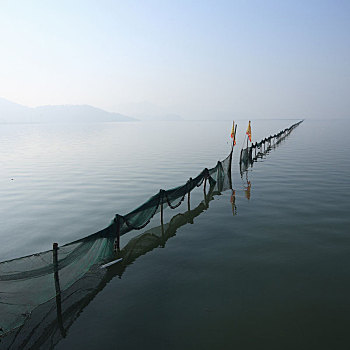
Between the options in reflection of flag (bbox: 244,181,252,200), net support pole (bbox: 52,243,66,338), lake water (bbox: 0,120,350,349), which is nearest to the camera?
lake water (bbox: 0,120,350,349)

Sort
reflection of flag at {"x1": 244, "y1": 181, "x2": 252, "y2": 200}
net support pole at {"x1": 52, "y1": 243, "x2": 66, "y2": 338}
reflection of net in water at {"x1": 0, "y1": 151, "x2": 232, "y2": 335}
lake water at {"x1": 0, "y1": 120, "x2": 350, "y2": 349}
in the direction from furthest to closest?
reflection of flag at {"x1": 244, "y1": 181, "x2": 252, "y2": 200}, net support pole at {"x1": 52, "y1": 243, "x2": 66, "y2": 338}, lake water at {"x1": 0, "y1": 120, "x2": 350, "y2": 349}, reflection of net in water at {"x1": 0, "y1": 151, "x2": 232, "y2": 335}

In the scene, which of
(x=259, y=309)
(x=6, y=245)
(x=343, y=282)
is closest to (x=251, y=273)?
(x=259, y=309)

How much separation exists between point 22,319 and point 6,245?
6662 millimetres

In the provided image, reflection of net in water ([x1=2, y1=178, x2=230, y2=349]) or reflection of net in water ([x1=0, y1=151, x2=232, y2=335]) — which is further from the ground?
reflection of net in water ([x1=0, y1=151, x2=232, y2=335])

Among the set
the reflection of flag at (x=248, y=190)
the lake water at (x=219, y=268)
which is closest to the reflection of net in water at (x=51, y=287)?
the lake water at (x=219, y=268)

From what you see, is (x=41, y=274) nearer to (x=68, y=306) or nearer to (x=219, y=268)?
(x=68, y=306)

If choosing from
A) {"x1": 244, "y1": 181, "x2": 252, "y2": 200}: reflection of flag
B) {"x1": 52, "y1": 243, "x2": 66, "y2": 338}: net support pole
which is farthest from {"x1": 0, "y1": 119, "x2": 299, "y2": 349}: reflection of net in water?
{"x1": 244, "y1": 181, "x2": 252, "y2": 200}: reflection of flag

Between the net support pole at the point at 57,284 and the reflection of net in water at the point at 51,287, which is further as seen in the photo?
the net support pole at the point at 57,284

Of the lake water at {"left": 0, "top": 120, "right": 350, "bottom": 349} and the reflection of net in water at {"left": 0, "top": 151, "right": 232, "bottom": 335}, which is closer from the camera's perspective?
the reflection of net in water at {"left": 0, "top": 151, "right": 232, "bottom": 335}

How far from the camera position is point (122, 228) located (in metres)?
10.7

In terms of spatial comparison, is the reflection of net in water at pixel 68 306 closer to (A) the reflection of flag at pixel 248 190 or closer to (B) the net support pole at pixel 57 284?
(B) the net support pole at pixel 57 284

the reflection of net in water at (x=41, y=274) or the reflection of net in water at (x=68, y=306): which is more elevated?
the reflection of net in water at (x=41, y=274)

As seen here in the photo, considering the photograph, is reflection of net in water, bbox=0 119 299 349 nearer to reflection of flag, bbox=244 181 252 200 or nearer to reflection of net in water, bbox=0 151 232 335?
reflection of net in water, bbox=0 151 232 335

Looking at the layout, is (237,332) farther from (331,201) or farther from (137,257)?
(331,201)
